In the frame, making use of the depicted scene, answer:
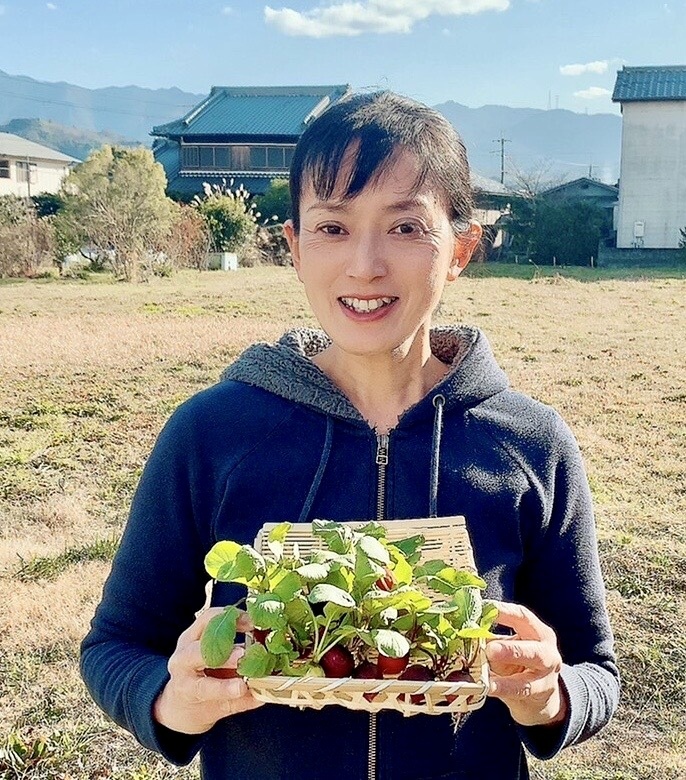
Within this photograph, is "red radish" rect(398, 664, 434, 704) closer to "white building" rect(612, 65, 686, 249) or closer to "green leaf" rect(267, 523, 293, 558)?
"green leaf" rect(267, 523, 293, 558)

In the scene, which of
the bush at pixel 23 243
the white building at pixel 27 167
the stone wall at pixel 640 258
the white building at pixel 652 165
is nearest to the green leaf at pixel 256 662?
the bush at pixel 23 243

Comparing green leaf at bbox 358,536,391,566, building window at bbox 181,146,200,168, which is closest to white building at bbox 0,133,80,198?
building window at bbox 181,146,200,168

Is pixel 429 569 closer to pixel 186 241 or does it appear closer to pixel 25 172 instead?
pixel 186 241

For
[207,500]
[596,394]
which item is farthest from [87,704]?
[596,394]

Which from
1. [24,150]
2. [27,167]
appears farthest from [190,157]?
[24,150]

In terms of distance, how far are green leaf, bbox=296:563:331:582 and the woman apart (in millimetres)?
296

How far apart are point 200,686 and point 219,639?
0.33 feet

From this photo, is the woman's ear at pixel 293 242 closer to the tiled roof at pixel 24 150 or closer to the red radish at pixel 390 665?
the red radish at pixel 390 665

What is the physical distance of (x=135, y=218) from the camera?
18.1 m

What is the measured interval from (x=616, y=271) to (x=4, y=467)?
19676mm

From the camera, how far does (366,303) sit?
4.70ft

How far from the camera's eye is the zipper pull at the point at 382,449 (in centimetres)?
151

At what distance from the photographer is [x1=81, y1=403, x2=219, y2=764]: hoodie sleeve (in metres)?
1.40

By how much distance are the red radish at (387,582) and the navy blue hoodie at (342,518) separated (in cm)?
27
